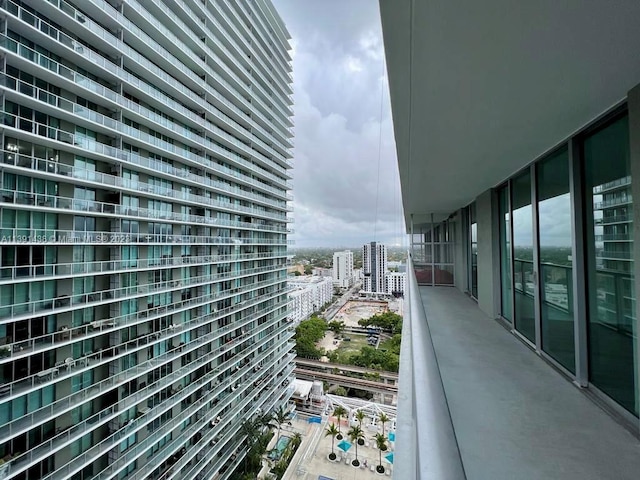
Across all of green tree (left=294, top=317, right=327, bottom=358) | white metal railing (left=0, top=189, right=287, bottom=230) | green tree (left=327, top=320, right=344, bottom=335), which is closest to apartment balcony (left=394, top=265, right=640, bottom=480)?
white metal railing (left=0, top=189, right=287, bottom=230)

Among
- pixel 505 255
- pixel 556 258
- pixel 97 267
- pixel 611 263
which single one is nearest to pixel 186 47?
pixel 97 267

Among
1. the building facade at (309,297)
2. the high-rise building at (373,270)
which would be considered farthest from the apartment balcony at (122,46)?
the high-rise building at (373,270)

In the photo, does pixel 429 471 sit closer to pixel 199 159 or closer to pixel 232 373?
pixel 199 159

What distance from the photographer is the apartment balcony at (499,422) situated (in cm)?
51

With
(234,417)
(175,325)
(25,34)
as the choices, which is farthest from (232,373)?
(25,34)

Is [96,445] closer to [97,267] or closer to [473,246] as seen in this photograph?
[97,267]

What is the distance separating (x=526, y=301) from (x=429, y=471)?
13.3ft

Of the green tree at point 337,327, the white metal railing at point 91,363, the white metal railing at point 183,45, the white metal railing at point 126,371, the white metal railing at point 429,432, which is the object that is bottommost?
the green tree at point 337,327

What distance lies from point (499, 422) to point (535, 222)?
235cm

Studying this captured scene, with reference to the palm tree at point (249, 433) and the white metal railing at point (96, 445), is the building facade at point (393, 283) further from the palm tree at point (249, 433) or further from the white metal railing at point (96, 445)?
the white metal railing at point (96, 445)

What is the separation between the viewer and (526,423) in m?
1.81

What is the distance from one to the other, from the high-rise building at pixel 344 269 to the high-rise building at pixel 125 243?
50.7 metres

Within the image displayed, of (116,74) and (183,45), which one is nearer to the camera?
(116,74)

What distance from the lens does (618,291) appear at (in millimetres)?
2006
